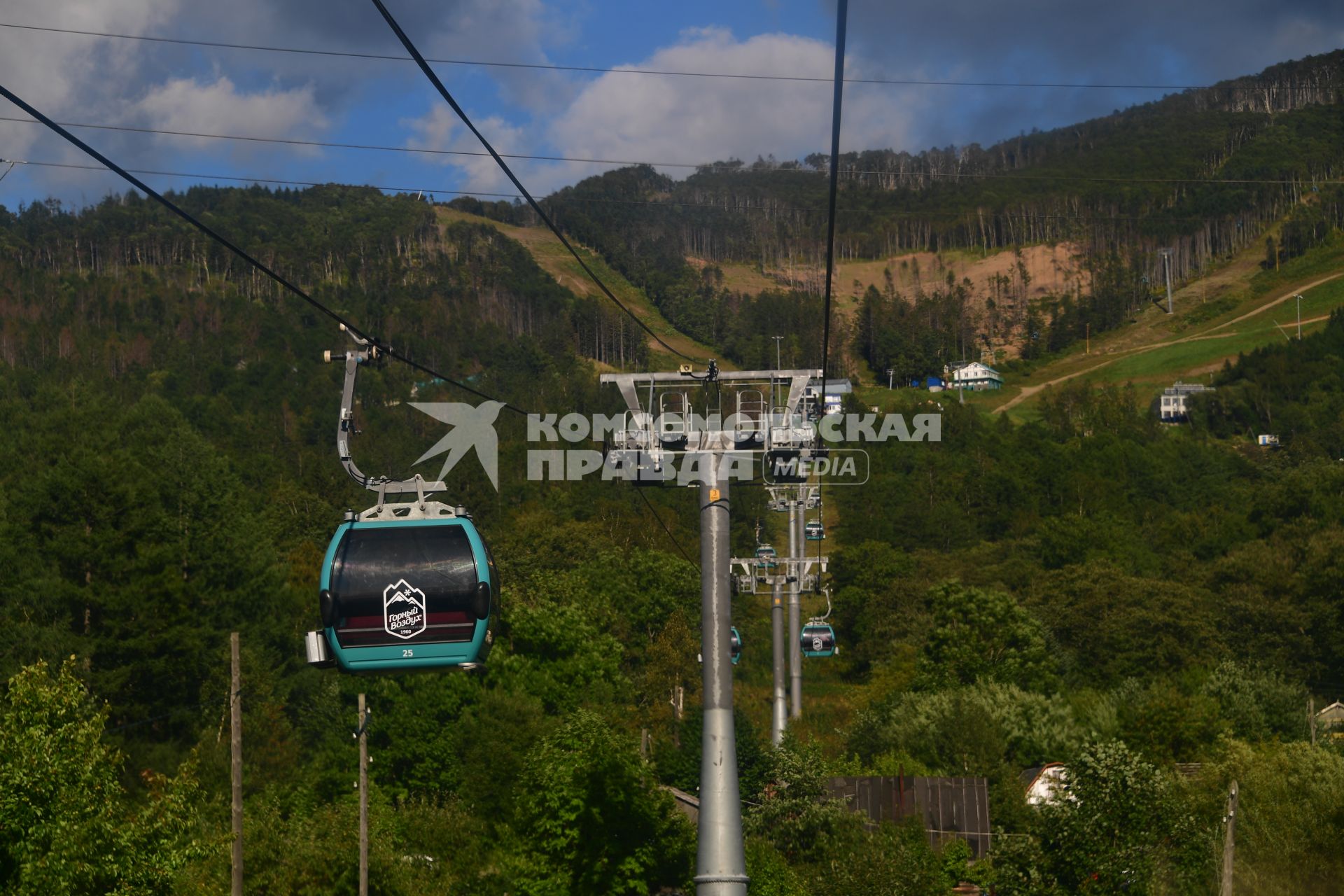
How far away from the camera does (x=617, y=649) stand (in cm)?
7356

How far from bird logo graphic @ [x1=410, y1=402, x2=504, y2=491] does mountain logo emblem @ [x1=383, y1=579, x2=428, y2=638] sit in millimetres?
99450

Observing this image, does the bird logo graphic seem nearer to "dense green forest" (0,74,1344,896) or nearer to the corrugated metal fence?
"dense green forest" (0,74,1344,896)

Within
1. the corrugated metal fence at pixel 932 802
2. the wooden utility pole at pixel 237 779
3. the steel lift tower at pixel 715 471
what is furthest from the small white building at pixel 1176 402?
the steel lift tower at pixel 715 471

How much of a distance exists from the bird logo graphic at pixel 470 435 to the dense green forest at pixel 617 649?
1.66 metres

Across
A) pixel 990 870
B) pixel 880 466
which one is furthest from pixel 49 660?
pixel 880 466

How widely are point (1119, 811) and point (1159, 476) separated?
120 meters

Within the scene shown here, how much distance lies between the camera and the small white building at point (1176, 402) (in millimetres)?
185400

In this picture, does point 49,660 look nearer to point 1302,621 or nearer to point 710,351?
point 1302,621

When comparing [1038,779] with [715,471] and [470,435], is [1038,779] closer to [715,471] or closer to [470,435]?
[715,471]

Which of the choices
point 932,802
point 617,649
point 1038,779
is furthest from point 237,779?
point 617,649

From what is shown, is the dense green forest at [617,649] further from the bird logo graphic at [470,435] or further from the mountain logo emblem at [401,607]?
the mountain logo emblem at [401,607]

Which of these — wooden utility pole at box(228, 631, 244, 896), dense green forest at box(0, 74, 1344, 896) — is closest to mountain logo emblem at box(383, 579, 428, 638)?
dense green forest at box(0, 74, 1344, 896)

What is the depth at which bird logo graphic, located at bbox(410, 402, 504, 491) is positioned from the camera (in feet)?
415

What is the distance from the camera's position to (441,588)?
1817 cm
